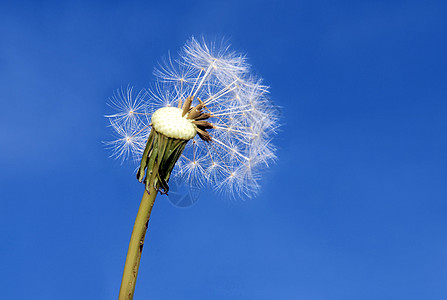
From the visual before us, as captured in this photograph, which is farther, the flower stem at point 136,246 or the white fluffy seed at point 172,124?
the white fluffy seed at point 172,124

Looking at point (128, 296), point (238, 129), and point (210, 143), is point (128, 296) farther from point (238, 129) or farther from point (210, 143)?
point (238, 129)

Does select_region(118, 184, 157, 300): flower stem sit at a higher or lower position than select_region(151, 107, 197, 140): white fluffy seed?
lower

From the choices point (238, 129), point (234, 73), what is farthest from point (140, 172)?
point (234, 73)

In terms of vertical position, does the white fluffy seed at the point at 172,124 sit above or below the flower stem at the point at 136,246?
above

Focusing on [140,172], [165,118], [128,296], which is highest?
[165,118]

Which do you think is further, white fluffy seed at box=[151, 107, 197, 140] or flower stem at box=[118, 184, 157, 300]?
white fluffy seed at box=[151, 107, 197, 140]
